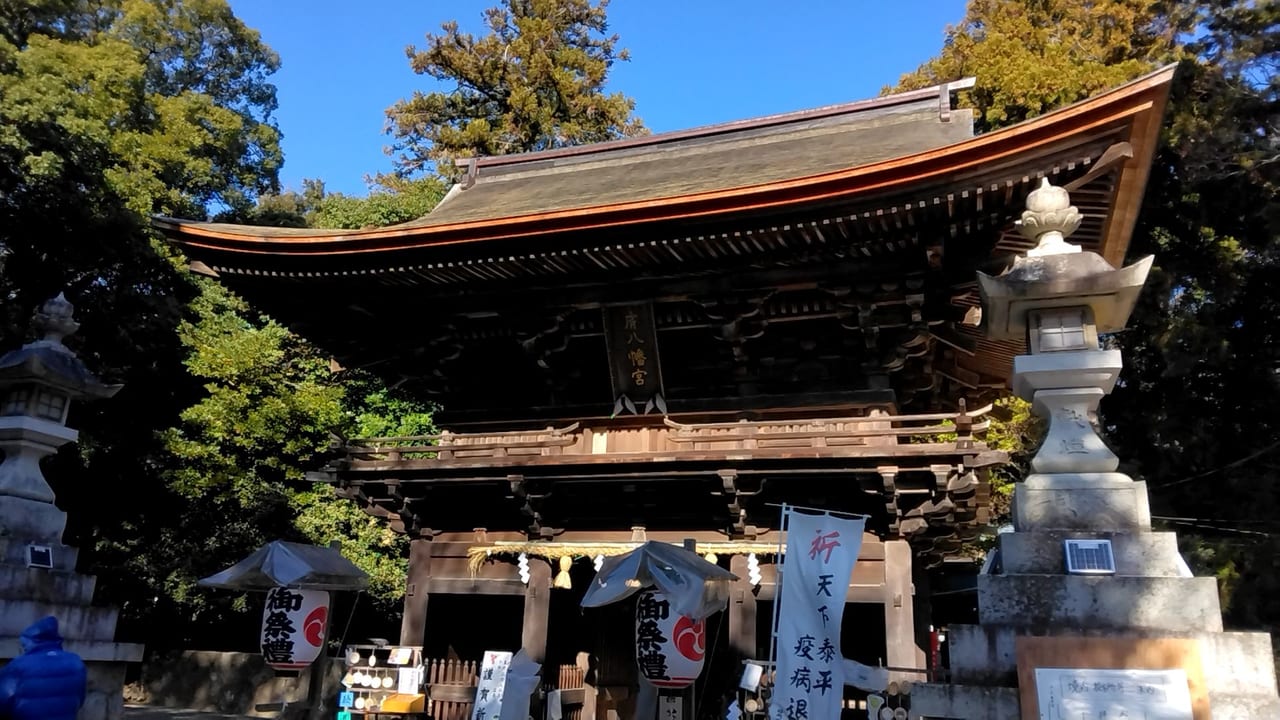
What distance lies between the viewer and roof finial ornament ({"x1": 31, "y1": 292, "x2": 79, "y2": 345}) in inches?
305

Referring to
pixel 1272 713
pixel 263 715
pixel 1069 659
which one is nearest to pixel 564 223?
pixel 1069 659

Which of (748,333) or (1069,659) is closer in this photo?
(1069,659)

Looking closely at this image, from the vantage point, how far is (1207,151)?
15.8 metres

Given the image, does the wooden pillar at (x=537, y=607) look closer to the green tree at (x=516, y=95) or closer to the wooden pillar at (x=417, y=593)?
the wooden pillar at (x=417, y=593)

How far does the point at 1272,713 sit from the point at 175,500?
1939 cm

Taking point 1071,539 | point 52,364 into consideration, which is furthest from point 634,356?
point 52,364

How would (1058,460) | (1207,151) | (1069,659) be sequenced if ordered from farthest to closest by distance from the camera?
(1207,151) < (1058,460) < (1069,659)

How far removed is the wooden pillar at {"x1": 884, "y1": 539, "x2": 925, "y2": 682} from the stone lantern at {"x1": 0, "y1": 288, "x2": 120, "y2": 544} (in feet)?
25.5

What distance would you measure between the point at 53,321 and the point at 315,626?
13.0 ft

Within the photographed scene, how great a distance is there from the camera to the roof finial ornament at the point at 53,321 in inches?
305

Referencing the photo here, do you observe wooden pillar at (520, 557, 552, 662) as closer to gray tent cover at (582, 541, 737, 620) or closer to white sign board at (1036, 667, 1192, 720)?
gray tent cover at (582, 541, 737, 620)

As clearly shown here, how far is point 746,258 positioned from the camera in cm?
821

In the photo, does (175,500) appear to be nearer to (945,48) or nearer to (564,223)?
(564,223)

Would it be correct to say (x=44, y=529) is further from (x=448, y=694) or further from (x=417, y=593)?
(x=448, y=694)
